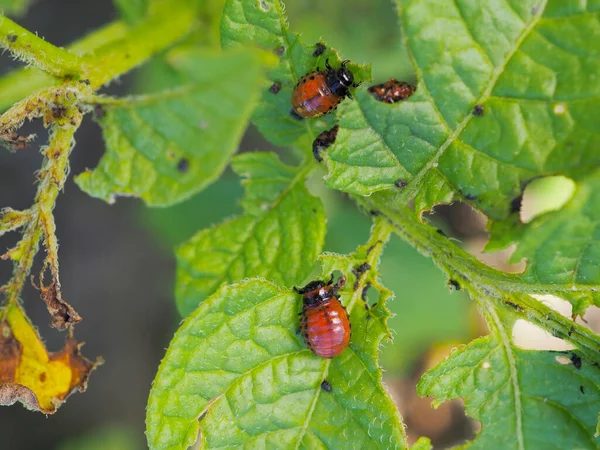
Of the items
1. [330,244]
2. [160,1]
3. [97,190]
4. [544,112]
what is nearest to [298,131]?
[97,190]

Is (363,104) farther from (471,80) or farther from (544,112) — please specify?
(544,112)

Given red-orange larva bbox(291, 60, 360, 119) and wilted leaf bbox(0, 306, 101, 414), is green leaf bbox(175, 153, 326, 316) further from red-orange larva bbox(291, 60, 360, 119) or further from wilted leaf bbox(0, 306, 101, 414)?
wilted leaf bbox(0, 306, 101, 414)

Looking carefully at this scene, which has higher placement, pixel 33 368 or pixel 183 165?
pixel 183 165

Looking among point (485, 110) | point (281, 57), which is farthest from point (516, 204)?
point (281, 57)

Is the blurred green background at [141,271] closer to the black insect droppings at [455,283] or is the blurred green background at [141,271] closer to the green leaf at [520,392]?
the black insect droppings at [455,283]

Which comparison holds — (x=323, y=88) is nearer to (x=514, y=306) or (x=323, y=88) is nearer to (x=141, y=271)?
(x=514, y=306)

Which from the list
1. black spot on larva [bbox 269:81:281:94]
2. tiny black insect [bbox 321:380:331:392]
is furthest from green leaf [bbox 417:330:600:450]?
black spot on larva [bbox 269:81:281:94]
